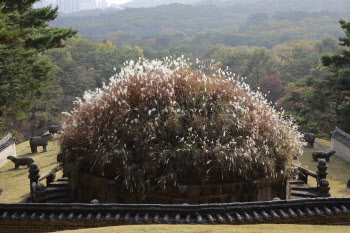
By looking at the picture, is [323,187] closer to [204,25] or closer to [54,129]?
[54,129]

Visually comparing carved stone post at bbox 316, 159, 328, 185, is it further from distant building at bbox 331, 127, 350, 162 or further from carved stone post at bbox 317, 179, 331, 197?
distant building at bbox 331, 127, 350, 162

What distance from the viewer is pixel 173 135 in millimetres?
7074

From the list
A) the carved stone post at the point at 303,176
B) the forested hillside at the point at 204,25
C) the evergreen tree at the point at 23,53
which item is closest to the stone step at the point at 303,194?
the carved stone post at the point at 303,176

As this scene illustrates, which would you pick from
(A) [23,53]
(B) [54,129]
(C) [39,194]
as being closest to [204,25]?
(B) [54,129]

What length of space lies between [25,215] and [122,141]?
230 cm

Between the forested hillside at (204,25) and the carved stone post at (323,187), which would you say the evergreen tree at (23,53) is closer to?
the carved stone post at (323,187)

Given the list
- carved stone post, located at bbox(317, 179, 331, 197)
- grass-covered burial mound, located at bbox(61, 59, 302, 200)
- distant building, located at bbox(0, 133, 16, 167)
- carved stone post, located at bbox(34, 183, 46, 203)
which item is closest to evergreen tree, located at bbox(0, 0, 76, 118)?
distant building, located at bbox(0, 133, 16, 167)

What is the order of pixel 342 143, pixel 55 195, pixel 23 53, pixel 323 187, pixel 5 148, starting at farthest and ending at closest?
pixel 342 143 < pixel 5 148 < pixel 23 53 < pixel 55 195 < pixel 323 187

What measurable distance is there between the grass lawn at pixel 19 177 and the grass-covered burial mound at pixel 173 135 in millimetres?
2234

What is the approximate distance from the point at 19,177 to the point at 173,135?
7.65m

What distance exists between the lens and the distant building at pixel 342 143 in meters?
14.3

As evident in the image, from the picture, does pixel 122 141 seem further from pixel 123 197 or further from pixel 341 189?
pixel 341 189

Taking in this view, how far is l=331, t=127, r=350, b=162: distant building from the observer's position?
14.3 meters

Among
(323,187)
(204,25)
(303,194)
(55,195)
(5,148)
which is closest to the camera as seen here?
(323,187)
